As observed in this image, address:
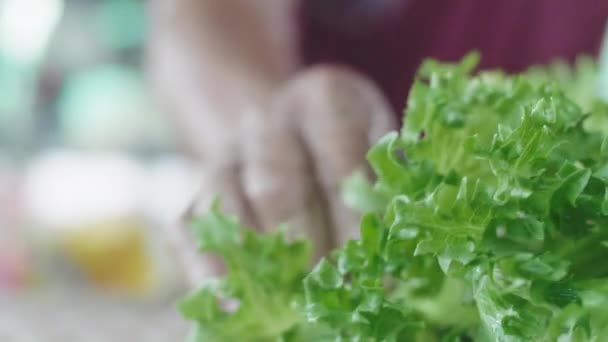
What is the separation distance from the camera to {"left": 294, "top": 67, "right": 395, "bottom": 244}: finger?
516 mm

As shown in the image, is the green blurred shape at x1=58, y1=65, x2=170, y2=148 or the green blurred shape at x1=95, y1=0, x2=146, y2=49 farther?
the green blurred shape at x1=95, y1=0, x2=146, y2=49

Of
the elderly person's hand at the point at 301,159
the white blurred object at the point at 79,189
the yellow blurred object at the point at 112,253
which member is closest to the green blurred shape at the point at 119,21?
the white blurred object at the point at 79,189

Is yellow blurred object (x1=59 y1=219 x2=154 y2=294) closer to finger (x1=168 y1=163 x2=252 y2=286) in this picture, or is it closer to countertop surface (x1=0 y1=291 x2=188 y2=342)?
countertop surface (x1=0 y1=291 x2=188 y2=342)

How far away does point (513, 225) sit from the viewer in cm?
28

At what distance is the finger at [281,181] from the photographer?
0.52 meters

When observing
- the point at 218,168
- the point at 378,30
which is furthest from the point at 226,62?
the point at 218,168

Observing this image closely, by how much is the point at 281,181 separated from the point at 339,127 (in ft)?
0.16

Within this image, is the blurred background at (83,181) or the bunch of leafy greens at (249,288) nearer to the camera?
the bunch of leafy greens at (249,288)

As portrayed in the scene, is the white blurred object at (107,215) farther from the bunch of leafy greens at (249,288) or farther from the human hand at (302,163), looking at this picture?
the bunch of leafy greens at (249,288)

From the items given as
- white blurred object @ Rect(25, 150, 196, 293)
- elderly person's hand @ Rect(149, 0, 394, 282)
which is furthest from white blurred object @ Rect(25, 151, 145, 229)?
elderly person's hand @ Rect(149, 0, 394, 282)

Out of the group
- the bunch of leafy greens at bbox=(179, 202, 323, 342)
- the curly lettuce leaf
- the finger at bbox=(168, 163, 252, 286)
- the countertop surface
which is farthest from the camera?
the countertop surface

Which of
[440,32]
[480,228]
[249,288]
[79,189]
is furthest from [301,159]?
[79,189]

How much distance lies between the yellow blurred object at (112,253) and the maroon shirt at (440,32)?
328 millimetres

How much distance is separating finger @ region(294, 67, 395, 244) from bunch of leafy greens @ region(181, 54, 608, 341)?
0.40ft
